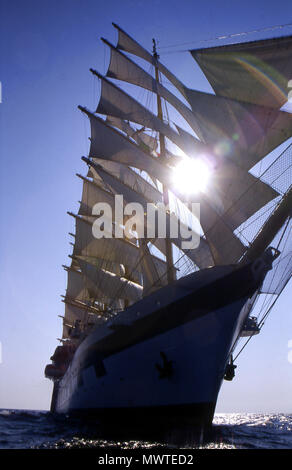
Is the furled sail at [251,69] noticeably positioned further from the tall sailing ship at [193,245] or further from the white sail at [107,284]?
the white sail at [107,284]

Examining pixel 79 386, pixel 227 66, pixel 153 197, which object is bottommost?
pixel 79 386

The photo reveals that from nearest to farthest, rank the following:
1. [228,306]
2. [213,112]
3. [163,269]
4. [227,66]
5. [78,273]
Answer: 1. [228,306]
2. [227,66]
3. [213,112]
4. [163,269]
5. [78,273]

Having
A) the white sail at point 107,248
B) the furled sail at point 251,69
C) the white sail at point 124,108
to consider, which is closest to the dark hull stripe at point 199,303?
the furled sail at point 251,69

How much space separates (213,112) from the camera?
65.3ft

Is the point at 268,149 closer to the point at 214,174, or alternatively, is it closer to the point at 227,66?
the point at 214,174

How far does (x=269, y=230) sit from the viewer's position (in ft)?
46.8

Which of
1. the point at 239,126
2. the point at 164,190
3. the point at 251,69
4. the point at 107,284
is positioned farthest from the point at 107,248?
the point at 251,69

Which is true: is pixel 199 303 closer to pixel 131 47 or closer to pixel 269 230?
pixel 269 230

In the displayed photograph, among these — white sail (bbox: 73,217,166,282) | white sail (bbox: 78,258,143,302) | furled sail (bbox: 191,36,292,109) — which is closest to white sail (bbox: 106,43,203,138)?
furled sail (bbox: 191,36,292,109)

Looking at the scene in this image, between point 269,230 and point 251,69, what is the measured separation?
903 centimetres

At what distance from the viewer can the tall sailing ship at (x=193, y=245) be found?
13445 millimetres

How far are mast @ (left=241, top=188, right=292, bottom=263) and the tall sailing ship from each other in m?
0.05

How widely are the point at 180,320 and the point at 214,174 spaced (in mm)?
10648
